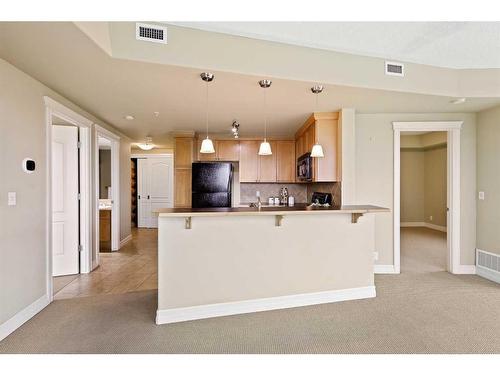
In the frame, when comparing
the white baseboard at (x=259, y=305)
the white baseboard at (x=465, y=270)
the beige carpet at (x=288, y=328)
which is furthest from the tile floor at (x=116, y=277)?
the white baseboard at (x=465, y=270)

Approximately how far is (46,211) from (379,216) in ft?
13.3

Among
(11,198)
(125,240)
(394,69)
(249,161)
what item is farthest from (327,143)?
(125,240)

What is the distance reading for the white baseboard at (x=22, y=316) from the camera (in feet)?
7.21

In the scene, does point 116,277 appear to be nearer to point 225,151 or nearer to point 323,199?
point 225,151

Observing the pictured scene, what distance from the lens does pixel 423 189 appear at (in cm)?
772

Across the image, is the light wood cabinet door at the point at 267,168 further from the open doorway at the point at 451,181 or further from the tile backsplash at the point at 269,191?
the open doorway at the point at 451,181

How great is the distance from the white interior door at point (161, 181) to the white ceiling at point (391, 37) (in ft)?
19.4

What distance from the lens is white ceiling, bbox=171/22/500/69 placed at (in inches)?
90.0

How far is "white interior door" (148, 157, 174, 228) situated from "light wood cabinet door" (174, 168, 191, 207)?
2598 millimetres

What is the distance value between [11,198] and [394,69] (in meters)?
3.90

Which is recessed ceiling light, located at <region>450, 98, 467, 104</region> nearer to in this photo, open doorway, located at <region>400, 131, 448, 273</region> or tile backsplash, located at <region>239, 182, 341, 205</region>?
tile backsplash, located at <region>239, 182, 341, 205</region>

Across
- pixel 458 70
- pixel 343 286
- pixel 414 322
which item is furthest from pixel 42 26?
pixel 458 70

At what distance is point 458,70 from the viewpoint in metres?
3.08
